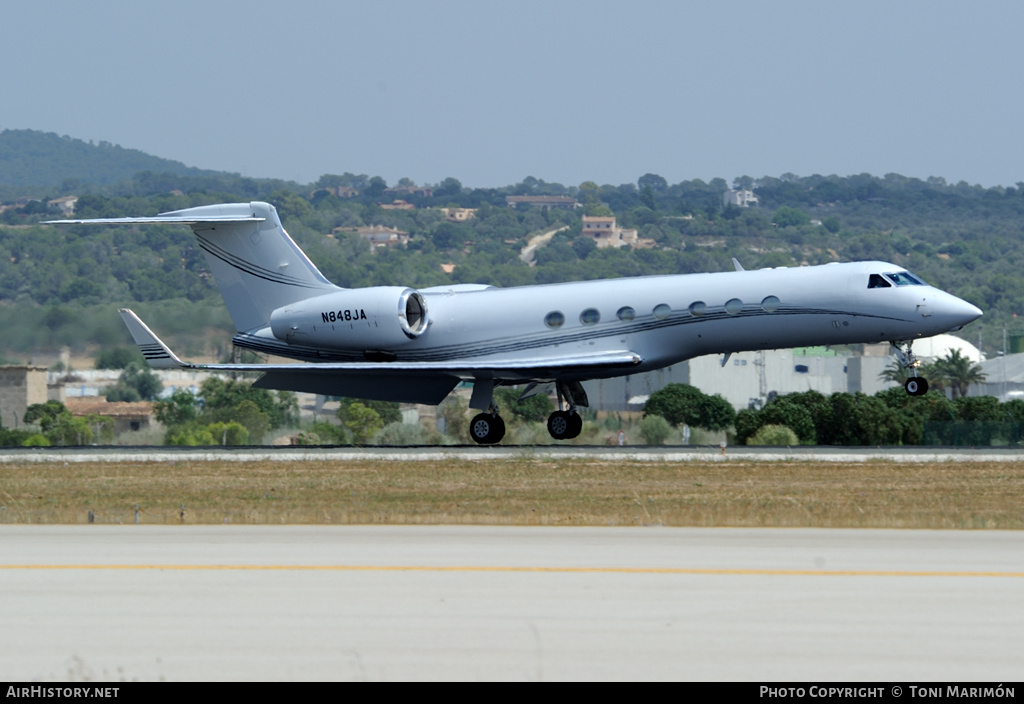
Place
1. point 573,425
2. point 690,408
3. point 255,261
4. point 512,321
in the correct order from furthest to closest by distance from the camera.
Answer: point 690,408 → point 255,261 → point 573,425 → point 512,321

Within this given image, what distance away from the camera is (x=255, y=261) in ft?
121

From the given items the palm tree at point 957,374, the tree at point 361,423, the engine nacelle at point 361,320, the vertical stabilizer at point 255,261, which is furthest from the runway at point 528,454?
the palm tree at point 957,374

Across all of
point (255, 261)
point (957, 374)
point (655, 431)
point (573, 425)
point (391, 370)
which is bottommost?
point (655, 431)

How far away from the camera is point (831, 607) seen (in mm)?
9500

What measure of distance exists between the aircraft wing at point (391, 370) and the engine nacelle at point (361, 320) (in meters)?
Result: 0.76

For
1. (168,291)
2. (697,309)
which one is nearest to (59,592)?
(697,309)

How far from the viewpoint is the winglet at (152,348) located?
32656mm

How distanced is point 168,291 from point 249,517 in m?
143

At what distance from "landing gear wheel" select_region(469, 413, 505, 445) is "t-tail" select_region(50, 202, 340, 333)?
5536 millimetres

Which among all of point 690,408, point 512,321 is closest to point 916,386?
point 512,321

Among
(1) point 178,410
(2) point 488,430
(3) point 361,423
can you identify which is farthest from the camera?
(1) point 178,410

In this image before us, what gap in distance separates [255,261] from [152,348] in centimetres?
501

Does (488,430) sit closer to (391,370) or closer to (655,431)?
(391,370)

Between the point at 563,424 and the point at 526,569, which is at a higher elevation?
the point at 563,424
